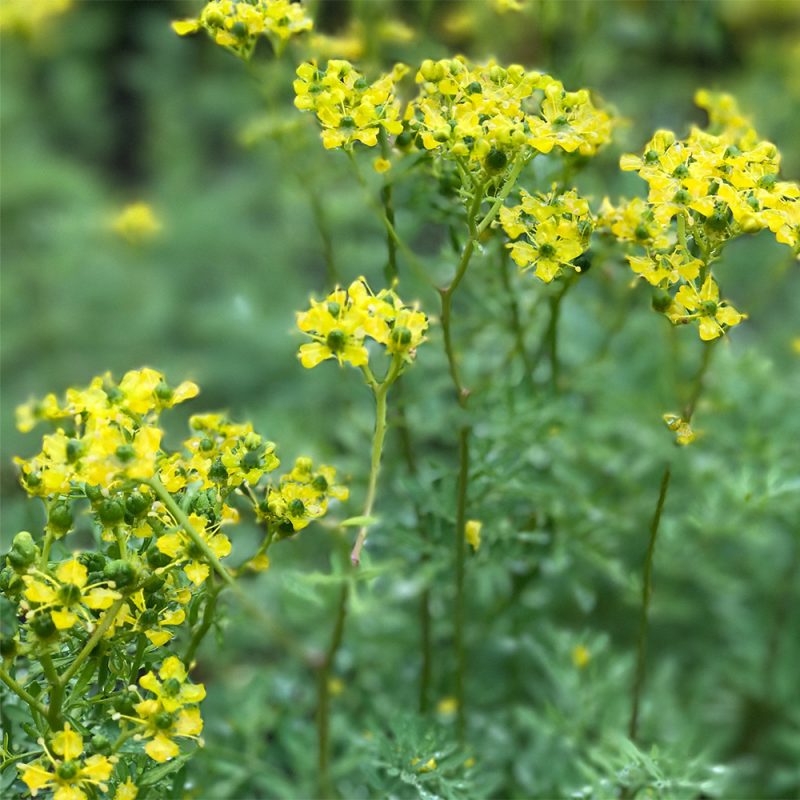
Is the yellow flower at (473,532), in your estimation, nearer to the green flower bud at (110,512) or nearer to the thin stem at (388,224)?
the thin stem at (388,224)

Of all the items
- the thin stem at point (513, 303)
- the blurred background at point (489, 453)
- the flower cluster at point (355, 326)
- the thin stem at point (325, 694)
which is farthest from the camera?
the blurred background at point (489, 453)

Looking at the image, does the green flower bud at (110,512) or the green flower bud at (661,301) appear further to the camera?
the green flower bud at (661,301)

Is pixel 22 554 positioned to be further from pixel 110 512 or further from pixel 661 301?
pixel 661 301

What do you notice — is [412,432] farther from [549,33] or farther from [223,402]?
[223,402]

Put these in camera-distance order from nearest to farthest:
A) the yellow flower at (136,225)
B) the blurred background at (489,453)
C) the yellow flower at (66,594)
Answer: the yellow flower at (66,594) < the blurred background at (489,453) < the yellow flower at (136,225)

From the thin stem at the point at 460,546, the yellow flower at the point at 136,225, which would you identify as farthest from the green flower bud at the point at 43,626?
the yellow flower at the point at 136,225

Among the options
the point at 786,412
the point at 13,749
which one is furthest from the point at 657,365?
the point at 13,749

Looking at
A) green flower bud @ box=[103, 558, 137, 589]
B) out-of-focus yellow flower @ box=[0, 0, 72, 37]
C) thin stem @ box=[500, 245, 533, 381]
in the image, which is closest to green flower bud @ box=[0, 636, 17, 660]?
green flower bud @ box=[103, 558, 137, 589]
